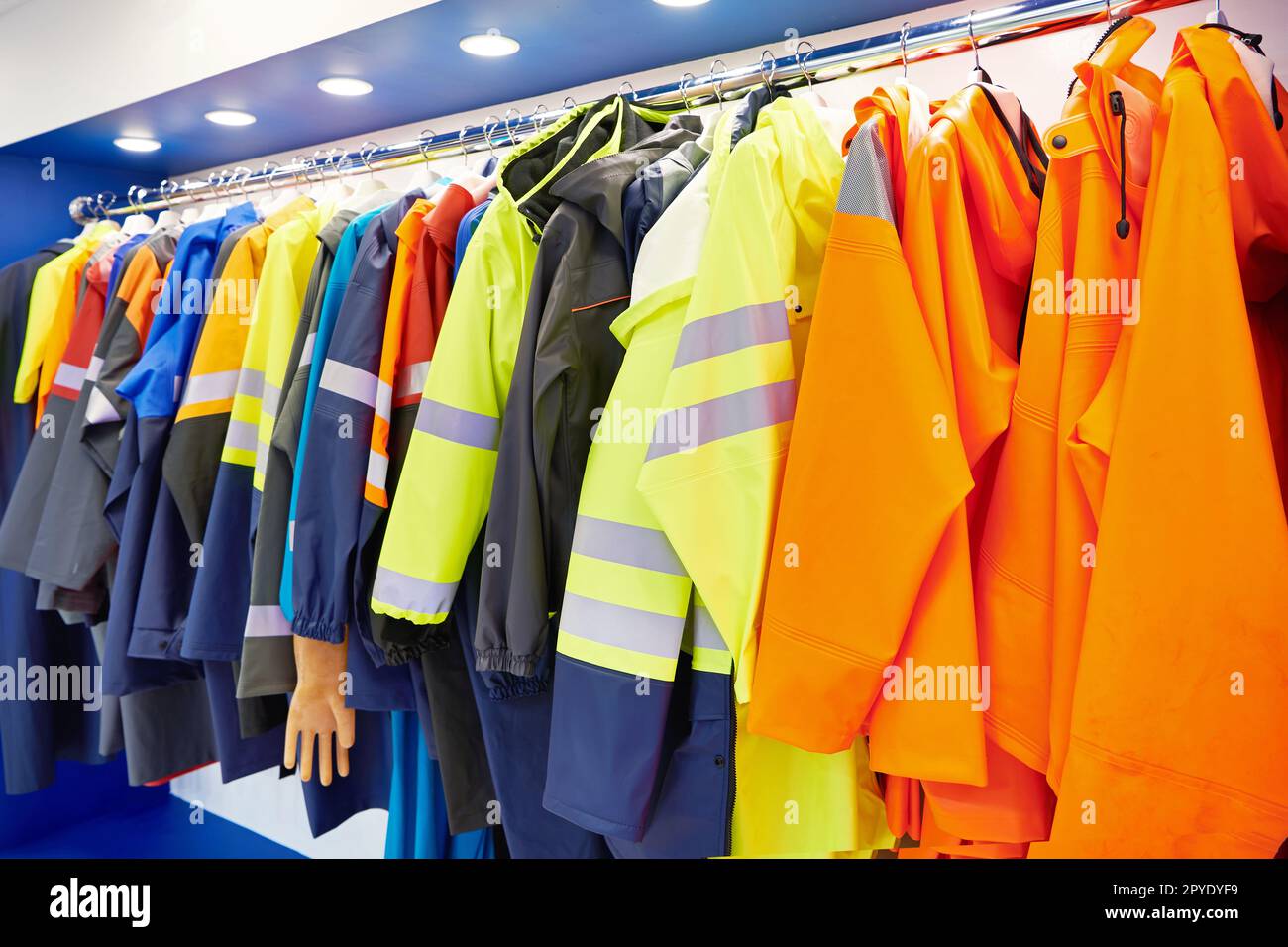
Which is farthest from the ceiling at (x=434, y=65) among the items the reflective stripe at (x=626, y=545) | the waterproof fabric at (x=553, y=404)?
the reflective stripe at (x=626, y=545)

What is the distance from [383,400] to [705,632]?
703 millimetres

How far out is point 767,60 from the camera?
1430mm

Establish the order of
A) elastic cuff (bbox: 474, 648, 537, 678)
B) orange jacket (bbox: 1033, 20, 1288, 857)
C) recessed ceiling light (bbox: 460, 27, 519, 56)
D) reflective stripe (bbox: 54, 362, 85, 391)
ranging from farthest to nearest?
reflective stripe (bbox: 54, 362, 85, 391) → recessed ceiling light (bbox: 460, 27, 519, 56) → elastic cuff (bbox: 474, 648, 537, 678) → orange jacket (bbox: 1033, 20, 1288, 857)

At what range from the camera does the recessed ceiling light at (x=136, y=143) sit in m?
2.51

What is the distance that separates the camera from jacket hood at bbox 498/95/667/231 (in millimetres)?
1433

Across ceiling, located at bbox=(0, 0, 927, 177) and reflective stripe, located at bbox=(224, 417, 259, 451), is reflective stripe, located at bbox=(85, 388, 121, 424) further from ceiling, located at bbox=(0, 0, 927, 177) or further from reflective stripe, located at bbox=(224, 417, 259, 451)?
ceiling, located at bbox=(0, 0, 927, 177)

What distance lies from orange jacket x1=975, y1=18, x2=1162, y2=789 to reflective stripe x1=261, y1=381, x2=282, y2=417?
129 centimetres

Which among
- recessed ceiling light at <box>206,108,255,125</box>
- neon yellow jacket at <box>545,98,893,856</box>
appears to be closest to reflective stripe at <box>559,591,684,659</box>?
neon yellow jacket at <box>545,98,893,856</box>

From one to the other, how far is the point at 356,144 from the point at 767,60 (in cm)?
152

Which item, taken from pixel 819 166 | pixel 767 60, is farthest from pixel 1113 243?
pixel 767 60

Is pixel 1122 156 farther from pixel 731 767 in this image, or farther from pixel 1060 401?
pixel 731 767

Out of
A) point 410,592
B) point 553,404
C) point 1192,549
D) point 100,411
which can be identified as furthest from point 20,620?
point 1192,549

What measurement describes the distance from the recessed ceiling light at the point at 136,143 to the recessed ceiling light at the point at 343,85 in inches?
31.7

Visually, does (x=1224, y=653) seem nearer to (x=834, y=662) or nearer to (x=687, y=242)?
(x=834, y=662)
